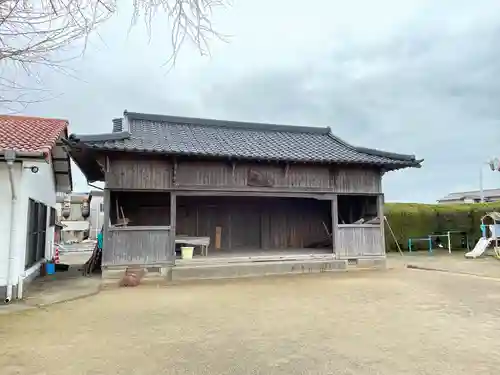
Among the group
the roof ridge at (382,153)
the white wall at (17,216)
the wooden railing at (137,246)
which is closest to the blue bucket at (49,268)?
Result: the wooden railing at (137,246)

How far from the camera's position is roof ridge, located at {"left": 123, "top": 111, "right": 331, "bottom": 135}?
11.6 metres

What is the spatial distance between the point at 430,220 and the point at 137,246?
13613 mm

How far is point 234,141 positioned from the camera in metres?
10.9

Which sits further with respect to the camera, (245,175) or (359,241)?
(359,241)

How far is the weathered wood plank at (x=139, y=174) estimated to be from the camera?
28.7 ft

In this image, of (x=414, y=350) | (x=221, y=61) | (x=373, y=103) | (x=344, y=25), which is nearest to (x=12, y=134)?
(x=221, y=61)

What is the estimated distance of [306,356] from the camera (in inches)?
146

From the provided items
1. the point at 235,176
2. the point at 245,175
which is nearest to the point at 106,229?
the point at 235,176

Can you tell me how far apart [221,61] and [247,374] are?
9.02ft

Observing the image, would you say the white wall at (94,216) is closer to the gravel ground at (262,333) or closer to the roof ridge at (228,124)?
the roof ridge at (228,124)

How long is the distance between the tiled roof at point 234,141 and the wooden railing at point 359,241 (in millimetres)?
1901

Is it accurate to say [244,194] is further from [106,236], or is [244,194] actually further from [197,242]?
[106,236]

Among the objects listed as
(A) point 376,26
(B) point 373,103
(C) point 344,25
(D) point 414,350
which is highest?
(B) point 373,103

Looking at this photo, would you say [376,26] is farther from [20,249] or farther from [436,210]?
[436,210]
